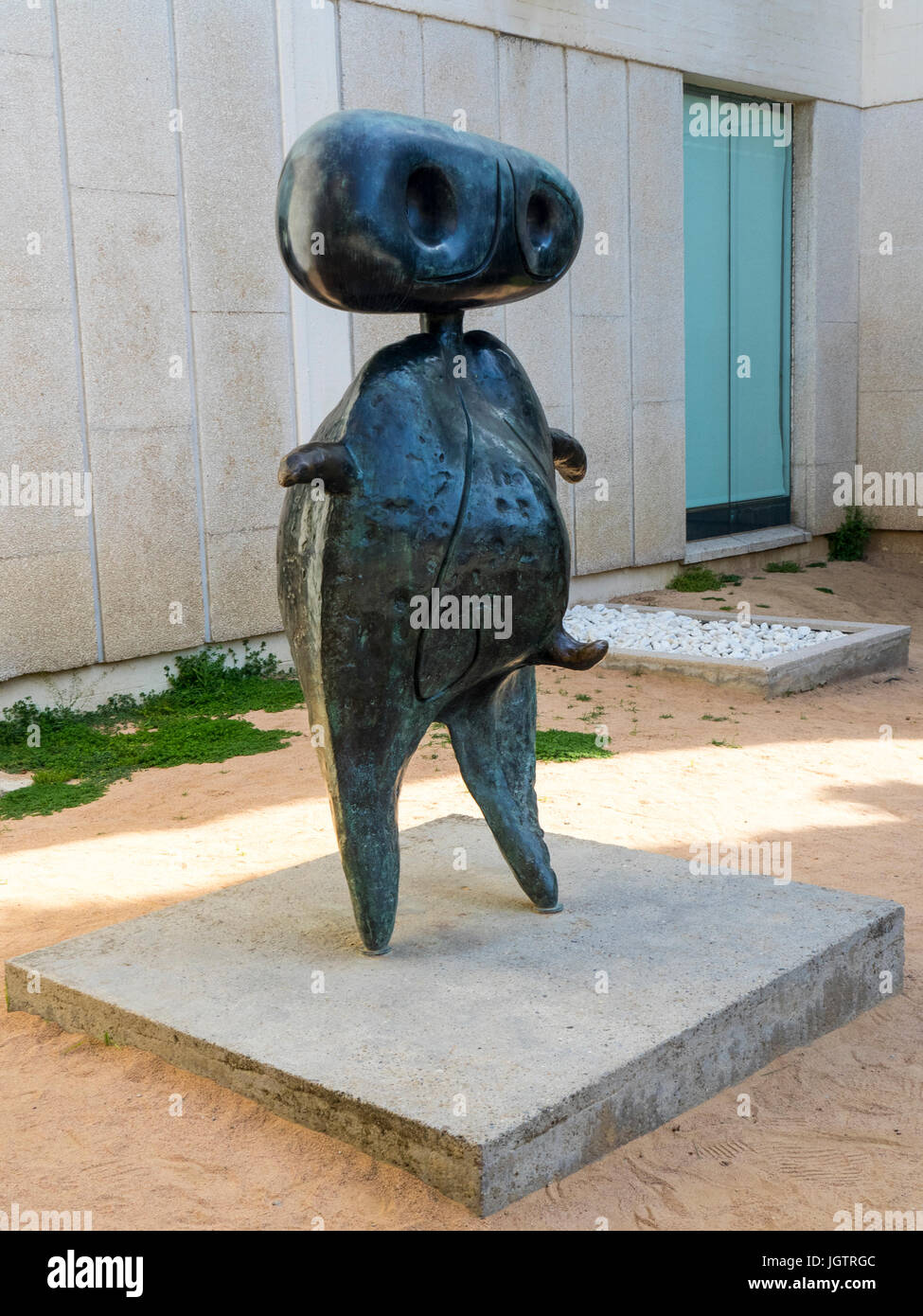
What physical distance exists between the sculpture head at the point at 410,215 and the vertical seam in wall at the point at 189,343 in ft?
17.0

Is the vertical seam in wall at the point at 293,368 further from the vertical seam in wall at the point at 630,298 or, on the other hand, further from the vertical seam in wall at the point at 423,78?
the vertical seam in wall at the point at 630,298

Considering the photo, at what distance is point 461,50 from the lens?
32.6 feet

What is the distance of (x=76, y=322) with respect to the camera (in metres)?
7.97

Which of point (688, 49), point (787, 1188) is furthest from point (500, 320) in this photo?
point (787, 1188)

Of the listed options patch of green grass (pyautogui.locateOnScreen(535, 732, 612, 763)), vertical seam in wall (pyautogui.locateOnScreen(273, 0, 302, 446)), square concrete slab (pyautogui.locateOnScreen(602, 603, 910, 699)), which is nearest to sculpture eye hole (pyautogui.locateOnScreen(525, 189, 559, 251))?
patch of green grass (pyautogui.locateOnScreen(535, 732, 612, 763))

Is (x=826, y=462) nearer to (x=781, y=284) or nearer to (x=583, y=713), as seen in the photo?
(x=781, y=284)

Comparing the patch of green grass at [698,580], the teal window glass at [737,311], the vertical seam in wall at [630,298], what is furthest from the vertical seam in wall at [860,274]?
the vertical seam in wall at [630,298]

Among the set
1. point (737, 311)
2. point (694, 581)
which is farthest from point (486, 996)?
point (737, 311)

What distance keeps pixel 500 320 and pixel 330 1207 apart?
27.9 ft

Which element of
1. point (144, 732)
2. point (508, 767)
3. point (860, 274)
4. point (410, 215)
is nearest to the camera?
point (410, 215)

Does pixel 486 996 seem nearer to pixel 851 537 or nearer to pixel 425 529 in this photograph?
pixel 425 529

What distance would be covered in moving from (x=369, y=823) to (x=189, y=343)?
221 inches

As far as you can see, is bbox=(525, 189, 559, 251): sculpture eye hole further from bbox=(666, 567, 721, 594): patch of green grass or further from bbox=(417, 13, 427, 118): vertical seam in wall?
bbox=(666, 567, 721, 594): patch of green grass

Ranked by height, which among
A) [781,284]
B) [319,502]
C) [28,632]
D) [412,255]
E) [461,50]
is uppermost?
[461,50]
